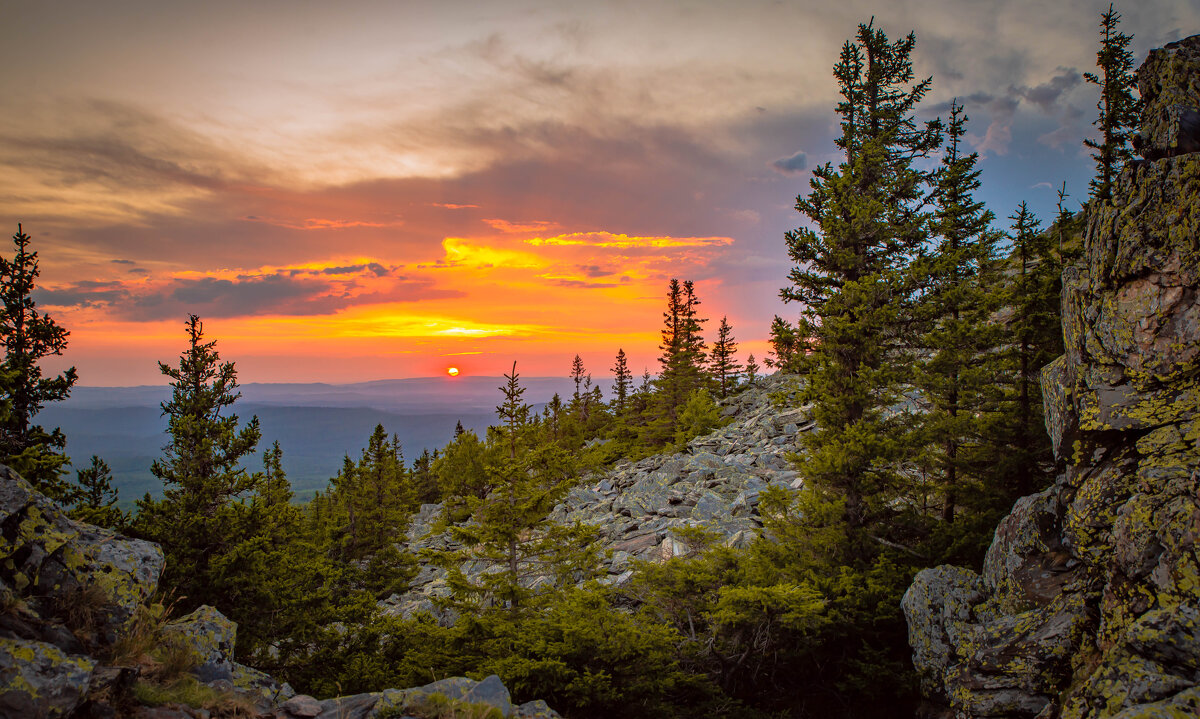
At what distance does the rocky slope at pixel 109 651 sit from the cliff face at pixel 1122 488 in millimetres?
7861

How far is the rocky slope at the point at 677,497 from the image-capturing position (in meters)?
21.6

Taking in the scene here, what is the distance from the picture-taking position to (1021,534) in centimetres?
1026

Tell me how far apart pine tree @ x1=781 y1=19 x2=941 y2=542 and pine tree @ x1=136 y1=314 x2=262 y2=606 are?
17.7m

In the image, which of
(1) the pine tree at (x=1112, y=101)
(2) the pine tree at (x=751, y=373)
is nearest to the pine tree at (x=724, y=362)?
(2) the pine tree at (x=751, y=373)

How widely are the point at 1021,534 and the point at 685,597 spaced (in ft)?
25.0

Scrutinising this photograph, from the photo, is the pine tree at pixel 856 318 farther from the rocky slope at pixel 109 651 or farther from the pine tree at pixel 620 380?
the pine tree at pixel 620 380

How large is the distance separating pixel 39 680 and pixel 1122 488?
1416cm

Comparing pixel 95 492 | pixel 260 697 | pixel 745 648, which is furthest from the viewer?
pixel 95 492

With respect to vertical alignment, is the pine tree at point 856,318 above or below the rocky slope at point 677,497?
above

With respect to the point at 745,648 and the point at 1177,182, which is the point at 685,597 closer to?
the point at 745,648

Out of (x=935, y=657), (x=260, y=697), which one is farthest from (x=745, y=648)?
(x=260, y=697)

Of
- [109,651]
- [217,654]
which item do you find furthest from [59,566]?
[217,654]

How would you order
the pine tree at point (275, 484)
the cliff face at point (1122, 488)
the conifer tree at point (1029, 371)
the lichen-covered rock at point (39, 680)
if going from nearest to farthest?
the lichen-covered rock at point (39, 680), the cliff face at point (1122, 488), the conifer tree at point (1029, 371), the pine tree at point (275, 484)

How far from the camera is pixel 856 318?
14.4 meters
